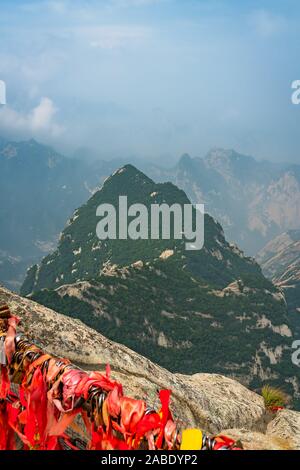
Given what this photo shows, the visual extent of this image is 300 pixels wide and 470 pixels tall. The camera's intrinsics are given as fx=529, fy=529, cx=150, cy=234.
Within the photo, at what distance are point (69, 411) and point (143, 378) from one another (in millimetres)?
5875

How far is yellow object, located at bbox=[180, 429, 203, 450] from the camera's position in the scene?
3.40 m

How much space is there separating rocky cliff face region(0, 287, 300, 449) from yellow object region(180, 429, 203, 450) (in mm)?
5422

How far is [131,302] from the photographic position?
563ft

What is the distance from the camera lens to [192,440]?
342 cm

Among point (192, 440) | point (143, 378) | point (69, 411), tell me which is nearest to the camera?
point (192, 440)

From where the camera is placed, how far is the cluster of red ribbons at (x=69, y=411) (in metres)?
3.59

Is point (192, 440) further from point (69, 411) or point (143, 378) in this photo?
point (143, 378)

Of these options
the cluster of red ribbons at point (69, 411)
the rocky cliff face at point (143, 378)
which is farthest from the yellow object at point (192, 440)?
the rocky cliff face at point (143, 378)

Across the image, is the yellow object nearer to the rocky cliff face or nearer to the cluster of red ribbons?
the cluster of red ribbons

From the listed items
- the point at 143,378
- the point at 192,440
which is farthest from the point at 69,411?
the point at 143,378

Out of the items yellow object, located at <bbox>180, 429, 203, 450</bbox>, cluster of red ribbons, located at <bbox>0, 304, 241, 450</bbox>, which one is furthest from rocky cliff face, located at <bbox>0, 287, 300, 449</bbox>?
yellow object, located at <bbox>180, 429, 203, 450</bbox>

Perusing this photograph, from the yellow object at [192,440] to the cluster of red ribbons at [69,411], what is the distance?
27 mm

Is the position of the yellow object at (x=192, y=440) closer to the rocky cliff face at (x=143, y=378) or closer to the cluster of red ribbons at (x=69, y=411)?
the cluster of red ribbons at (x=69, y=411)
